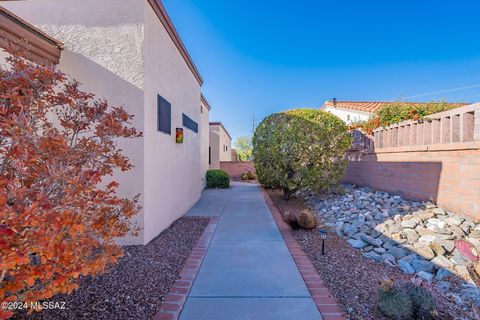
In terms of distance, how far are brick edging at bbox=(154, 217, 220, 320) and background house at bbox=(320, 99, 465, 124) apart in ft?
47.0

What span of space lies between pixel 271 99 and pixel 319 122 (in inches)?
661

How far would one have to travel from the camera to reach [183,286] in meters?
3.21

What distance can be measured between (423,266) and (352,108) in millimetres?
15555

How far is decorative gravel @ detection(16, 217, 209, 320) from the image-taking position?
8.54 ft

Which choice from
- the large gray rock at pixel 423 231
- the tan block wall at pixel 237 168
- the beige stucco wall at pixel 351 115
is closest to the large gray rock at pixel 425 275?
the large gray rock at pixel 423 231

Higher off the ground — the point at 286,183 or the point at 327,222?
the point at 286,183

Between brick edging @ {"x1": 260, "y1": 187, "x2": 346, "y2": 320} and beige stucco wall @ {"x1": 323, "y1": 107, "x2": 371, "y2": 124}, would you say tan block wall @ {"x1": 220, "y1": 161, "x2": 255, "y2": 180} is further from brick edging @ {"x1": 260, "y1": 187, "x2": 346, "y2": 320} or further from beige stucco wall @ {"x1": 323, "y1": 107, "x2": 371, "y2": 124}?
brick edging @ {"x1": 260, "y1": 187, "x2": 346, "y2": 320}

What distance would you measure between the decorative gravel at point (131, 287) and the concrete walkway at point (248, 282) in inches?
15.0

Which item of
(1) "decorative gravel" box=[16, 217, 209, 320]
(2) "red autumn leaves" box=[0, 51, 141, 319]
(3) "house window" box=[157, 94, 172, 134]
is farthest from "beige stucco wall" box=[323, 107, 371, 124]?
(2) "red autumn leaves" box=[0, 51, 141, 319]

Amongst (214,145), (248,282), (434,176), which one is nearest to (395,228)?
(434,176)

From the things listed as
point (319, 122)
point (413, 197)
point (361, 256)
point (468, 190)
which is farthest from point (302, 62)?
point (361, 256)

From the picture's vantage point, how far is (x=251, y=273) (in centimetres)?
360

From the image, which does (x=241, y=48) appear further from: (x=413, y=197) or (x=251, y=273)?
(x=251, y=273)

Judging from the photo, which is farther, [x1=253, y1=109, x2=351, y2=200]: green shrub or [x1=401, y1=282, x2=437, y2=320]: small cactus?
[x1=253, y1=109, x2=351, y2=200]: green shrub
